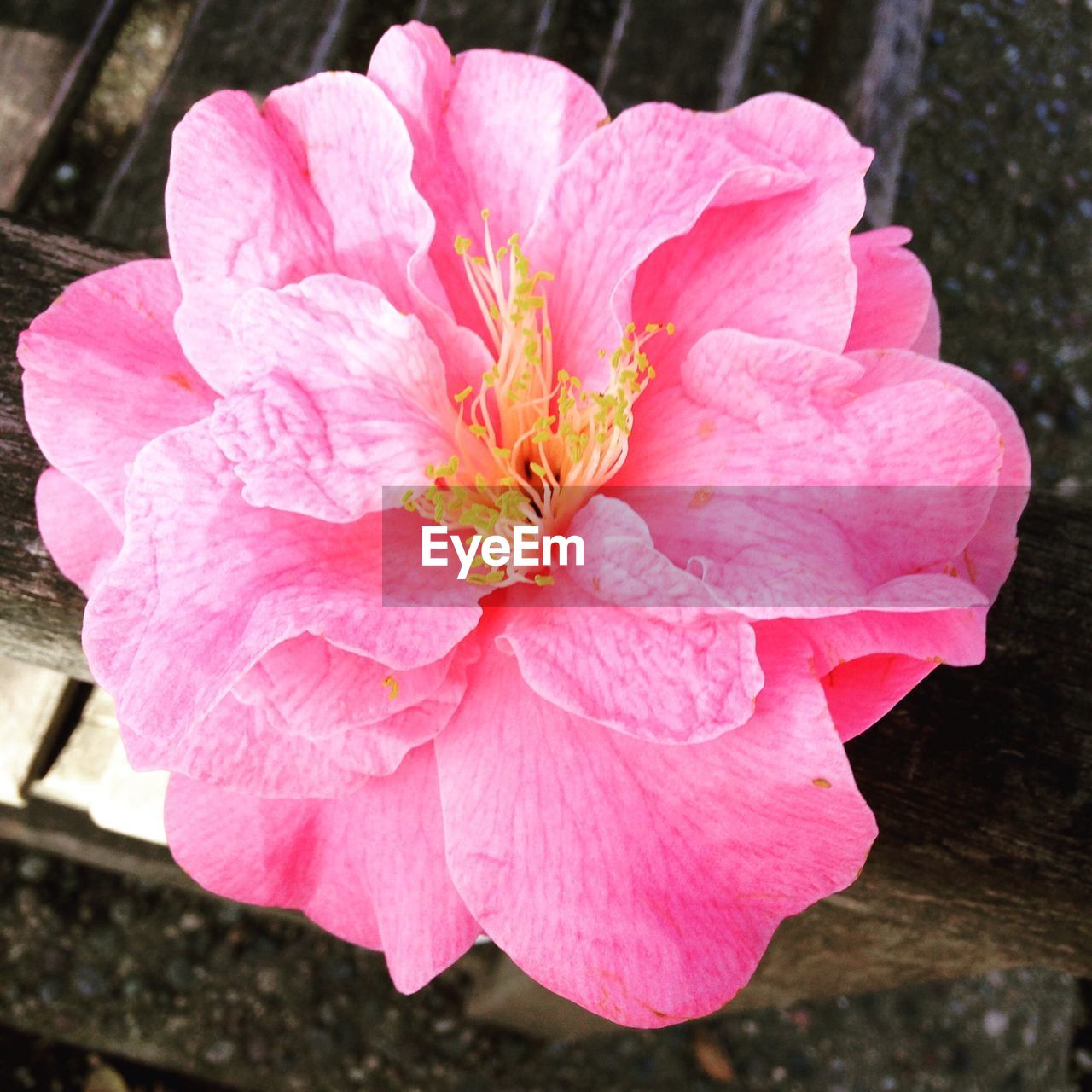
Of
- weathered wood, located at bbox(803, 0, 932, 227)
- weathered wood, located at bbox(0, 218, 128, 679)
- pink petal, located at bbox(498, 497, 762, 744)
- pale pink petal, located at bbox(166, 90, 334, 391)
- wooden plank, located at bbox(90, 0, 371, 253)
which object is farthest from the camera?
weathered wood, located at bbox(803, 0, 932, 227)

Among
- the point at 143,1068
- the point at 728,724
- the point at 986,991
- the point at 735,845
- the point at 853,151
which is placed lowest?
the point at 143,1068

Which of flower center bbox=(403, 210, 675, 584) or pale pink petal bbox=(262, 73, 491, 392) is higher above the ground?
pale pink petal bbox=(262, 73, 491, 392)

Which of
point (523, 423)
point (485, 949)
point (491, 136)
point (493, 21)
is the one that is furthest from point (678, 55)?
point (485, 949)

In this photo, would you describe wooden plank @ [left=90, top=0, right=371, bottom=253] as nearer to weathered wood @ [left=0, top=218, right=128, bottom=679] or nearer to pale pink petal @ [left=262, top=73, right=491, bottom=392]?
weathered wood @ [left=0, top=218, right=128, bottom=679]

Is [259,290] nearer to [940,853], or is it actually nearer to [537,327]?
[537,327]

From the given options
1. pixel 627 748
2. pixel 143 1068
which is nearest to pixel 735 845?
pixel 627 748

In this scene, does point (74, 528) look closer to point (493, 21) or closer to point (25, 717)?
point (25, 717)

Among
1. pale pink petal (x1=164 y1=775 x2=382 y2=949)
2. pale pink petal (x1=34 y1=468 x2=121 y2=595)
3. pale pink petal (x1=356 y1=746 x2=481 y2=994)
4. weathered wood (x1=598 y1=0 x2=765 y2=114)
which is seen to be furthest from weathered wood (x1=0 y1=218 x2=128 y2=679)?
weathered wood (x1=598 y1=0 x2=765 y2=114)
